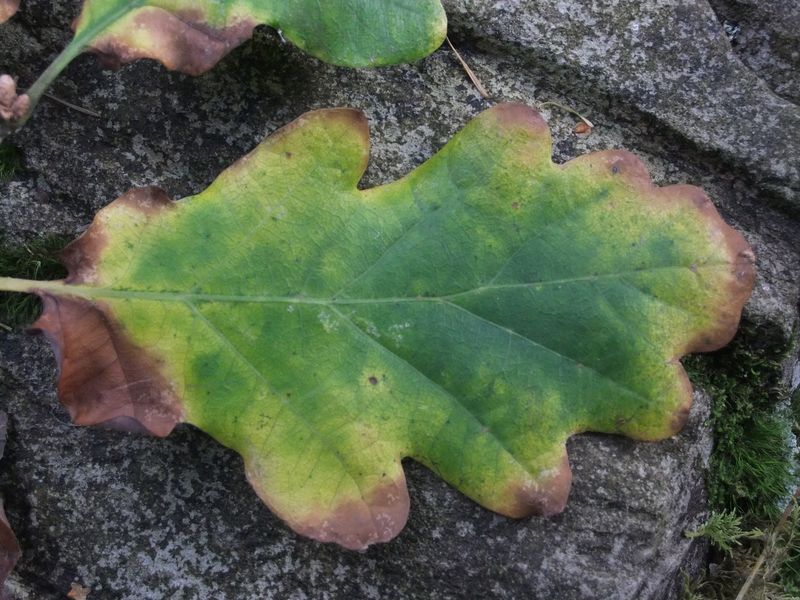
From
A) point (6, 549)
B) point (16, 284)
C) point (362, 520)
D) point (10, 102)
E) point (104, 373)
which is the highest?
point (10, 102)

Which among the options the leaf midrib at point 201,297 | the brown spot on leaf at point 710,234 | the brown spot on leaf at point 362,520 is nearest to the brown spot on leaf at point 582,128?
the brown spot on leaf at point 710,234

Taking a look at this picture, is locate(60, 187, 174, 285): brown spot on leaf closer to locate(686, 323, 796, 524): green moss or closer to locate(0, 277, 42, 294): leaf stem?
locate(0, 277, 42, 294): leaf stem

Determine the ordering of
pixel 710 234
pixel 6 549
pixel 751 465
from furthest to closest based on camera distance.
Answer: pixel 751 465 < pixel 6 549 < pixel 710 234

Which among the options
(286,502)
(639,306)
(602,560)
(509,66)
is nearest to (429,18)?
(509,66)

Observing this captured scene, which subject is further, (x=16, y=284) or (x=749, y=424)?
(x=749, y=424)

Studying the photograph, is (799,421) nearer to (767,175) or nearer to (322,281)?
(767,175)

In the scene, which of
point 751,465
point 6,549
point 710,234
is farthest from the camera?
point 751,465

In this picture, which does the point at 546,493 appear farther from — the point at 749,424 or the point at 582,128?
the point at 582,128

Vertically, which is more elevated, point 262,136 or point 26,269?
point 262,136

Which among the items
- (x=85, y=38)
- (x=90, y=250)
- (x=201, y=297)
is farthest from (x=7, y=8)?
(x=201, y=297)
